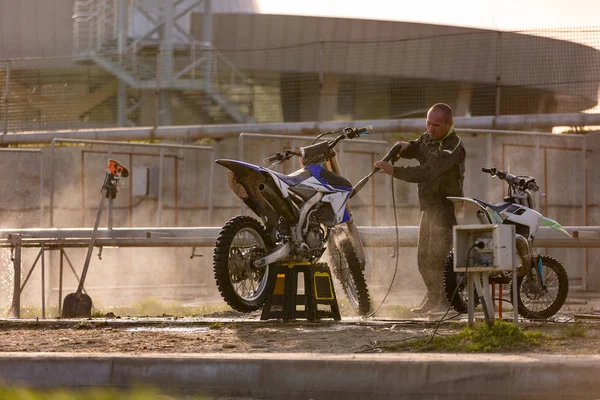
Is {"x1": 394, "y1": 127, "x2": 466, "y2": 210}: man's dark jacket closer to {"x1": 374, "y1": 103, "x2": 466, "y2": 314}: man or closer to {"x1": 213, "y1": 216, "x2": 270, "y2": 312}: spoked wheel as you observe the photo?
{"x1": 374, "y1": 103, "x2": 466, "y2": 314}: man

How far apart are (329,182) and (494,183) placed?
8.08 m

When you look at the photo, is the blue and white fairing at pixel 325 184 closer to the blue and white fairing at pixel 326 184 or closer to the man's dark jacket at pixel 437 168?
the blue and white fairing at pixel 326 184

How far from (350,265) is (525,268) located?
1.47 m

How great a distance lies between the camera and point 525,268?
29.3ft

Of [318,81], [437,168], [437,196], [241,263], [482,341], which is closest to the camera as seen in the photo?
[482,341]

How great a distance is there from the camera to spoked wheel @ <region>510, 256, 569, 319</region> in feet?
29.8

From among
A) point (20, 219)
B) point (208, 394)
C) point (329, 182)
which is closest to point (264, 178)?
point (329, 182)

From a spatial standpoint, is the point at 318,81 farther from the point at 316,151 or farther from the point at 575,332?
the point at 575,332

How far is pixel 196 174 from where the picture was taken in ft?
59.8

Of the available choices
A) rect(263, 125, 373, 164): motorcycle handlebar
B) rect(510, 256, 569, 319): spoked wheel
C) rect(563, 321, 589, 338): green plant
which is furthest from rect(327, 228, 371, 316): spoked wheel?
rect(563, 321, 589, 338): green plant

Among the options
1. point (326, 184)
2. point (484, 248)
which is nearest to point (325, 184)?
point (326, 184)

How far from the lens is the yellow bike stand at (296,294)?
345 inches

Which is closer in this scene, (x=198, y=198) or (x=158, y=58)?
(x=198, y=198)

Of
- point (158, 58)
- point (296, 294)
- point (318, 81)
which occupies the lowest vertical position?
point (296, 294)
